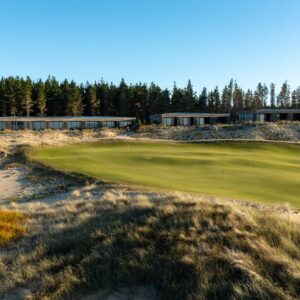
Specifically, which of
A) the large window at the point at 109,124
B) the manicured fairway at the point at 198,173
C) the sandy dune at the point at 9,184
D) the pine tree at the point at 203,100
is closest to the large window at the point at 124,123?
the large window at the point at 109,124

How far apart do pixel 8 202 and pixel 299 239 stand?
49.9 feet

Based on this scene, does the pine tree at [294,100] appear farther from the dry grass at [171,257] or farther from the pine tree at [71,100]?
the dry grass at [171,257]

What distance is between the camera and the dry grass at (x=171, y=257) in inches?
260

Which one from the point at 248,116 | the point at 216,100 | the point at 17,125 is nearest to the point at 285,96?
the point at 216,100

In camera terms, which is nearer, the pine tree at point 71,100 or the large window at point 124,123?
the large window at point 124,123

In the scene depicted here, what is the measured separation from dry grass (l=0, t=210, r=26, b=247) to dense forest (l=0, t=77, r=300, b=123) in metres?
83.0

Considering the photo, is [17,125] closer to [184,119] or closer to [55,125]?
[55,125]

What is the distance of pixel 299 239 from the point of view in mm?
8086

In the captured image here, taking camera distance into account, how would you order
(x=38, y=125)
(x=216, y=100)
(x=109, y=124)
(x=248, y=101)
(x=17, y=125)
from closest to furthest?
1. (x=17, y=125)
2. (x=38, y=125)
3. (x=109, y=124)
4. (x=216, y=100)
5. (x=248, y=101)

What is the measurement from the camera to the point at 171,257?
25.0ft

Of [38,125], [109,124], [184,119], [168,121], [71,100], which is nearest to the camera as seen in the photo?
[38,125]

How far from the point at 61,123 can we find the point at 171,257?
7854 cm

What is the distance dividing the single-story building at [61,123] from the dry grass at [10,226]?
2661 inches

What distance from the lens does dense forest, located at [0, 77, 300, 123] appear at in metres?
96.1
